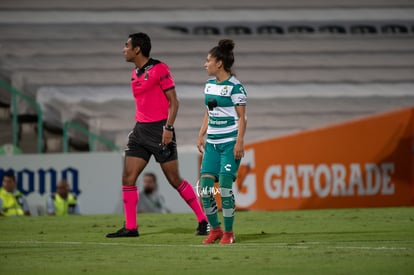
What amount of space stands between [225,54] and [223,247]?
1659 millimetres

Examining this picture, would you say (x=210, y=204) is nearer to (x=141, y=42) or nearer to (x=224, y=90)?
(x=224, y=90)

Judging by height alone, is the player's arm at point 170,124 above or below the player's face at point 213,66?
below

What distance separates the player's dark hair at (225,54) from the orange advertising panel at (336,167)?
7.05 metres

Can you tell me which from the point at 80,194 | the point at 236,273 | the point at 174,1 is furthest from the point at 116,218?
the point at 174,1

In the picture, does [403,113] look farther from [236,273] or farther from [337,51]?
[236,273]

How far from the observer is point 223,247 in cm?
846

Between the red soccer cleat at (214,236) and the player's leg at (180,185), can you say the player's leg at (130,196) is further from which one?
the red soccer cleat at (214,236)

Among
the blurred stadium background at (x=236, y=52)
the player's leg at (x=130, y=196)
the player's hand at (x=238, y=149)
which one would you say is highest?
the blurred stadium background at (x=236, y=52)

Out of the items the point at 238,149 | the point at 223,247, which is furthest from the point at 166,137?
the point at 223,247

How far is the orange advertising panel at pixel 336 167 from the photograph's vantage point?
51.2 feet

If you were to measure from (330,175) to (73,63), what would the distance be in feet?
25.4

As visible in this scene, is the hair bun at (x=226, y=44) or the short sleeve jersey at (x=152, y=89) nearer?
the hair bun at (x=226, y=44)

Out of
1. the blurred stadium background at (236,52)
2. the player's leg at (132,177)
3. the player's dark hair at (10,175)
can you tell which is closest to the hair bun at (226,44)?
the player's leg at (132,177)

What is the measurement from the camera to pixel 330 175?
15.8 m
